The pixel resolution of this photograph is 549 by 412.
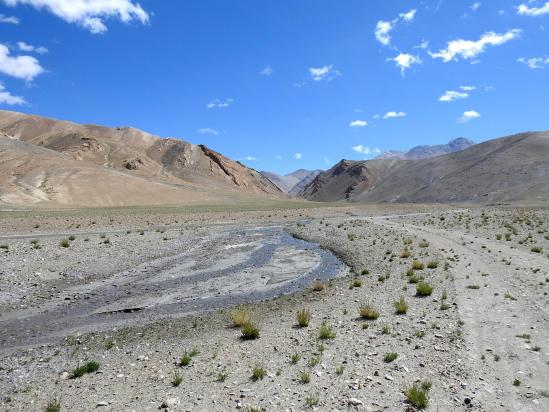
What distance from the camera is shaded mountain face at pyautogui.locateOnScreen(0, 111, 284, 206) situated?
105m

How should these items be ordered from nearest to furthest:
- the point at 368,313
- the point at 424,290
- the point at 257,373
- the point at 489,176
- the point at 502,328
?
the point at 257,373 → the point at 502,328 → the point at 368,313 → the point at 424,290 → the point at 489,176

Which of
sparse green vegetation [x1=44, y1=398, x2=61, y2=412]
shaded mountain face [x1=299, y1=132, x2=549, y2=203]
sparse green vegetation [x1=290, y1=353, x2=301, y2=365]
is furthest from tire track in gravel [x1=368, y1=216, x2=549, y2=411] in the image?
shaded mountain face [x1=299, y1=132, x2=549, y2=203]

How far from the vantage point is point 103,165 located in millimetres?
154500

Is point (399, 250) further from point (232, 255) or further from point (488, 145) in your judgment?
point (488, 145)

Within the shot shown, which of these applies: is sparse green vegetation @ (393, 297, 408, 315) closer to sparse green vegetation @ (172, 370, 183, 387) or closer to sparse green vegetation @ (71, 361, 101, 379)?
sparse green vegetation @ (172, 370, 183, 387)

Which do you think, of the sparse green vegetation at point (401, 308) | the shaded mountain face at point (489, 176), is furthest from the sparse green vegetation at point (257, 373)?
the shaded mountain face at point (489, 176)

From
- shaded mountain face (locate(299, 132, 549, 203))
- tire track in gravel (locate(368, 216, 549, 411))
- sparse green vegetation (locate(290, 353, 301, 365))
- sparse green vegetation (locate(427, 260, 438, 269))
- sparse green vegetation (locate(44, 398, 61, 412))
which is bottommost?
sparse green vegetation (locate(44, 398, 61, 412))

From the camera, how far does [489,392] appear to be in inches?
337

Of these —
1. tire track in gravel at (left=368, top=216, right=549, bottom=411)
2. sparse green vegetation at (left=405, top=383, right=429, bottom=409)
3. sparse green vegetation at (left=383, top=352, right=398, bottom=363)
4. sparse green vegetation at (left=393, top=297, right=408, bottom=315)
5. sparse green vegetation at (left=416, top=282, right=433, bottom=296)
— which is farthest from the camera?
sparse green vegetation at (left=416, top=282, right=433, bottom=296)

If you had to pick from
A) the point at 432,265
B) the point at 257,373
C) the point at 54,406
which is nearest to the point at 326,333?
the point at 257,373

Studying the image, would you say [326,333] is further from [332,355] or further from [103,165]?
[103,165]

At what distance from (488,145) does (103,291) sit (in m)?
191

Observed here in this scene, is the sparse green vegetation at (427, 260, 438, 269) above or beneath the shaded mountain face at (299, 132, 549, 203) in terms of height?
beneath

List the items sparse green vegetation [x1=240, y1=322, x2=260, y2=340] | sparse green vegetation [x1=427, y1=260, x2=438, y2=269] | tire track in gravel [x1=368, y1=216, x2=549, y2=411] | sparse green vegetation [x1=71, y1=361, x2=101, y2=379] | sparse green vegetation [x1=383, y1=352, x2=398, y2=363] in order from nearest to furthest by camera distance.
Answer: tire track in gravel [x1=368, y1=216, x2=549, y2=411], sparse green vegetation [x1=71, y1=361, x2=101, y2=379], sparse green vegetation [x1=383, y1=352, x2=398, y2=363], sparse green vegetation [x1=240, y1=322, x2=260, y2=340], sparse green vegetation [x1=427, y1=260, x2=438, y2=269]
